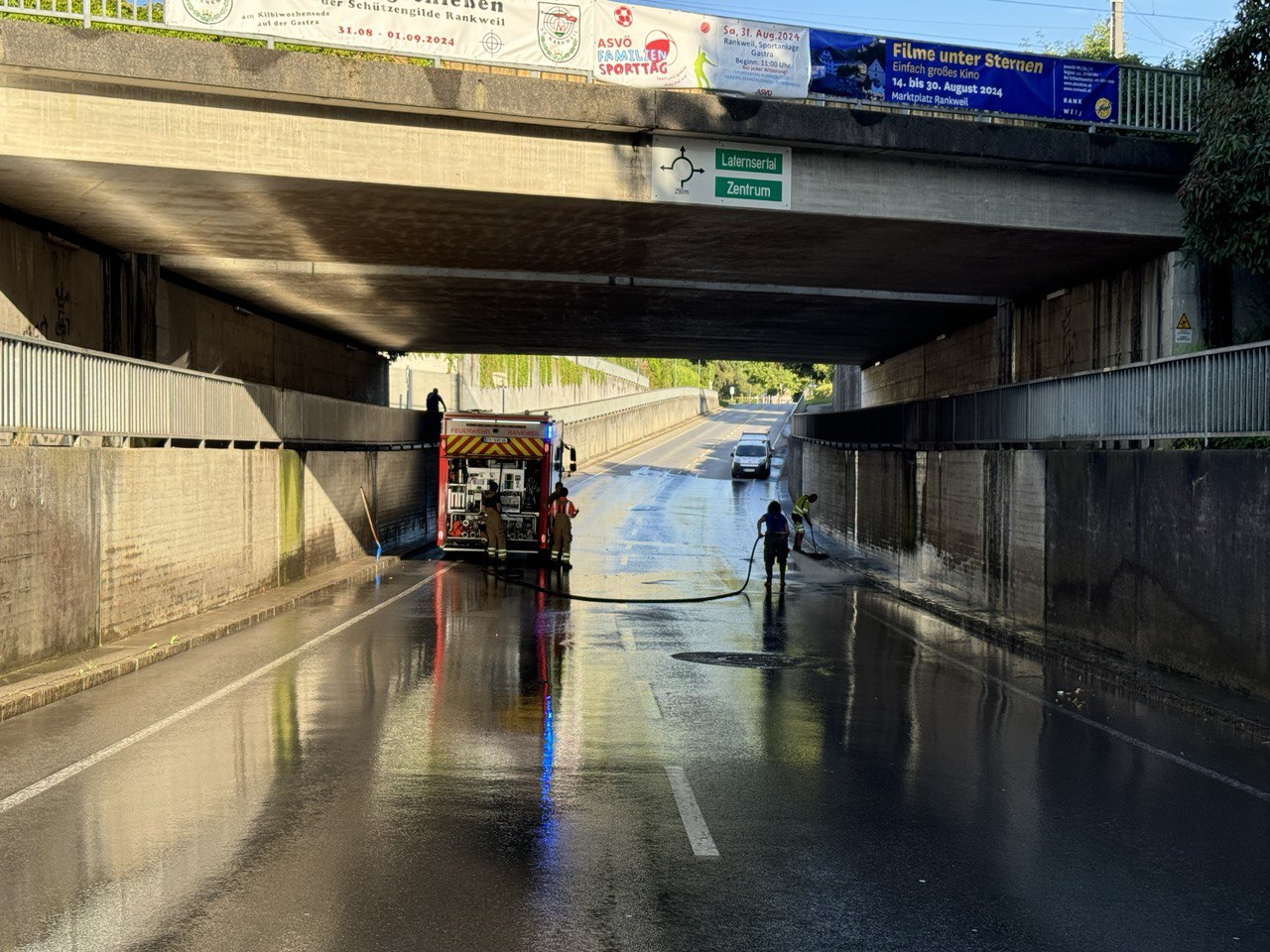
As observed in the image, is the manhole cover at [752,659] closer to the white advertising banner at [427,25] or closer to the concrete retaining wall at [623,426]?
the white advertising banner at [427,25]

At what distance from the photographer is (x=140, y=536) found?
14.9 meters

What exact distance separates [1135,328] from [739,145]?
23.4 ft

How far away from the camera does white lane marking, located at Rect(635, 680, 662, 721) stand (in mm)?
10562

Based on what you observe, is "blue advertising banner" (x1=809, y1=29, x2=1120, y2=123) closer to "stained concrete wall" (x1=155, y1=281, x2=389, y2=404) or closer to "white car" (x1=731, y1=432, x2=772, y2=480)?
"stained concrete wall" (x1=155, y1=281, x2=389, y2=404)

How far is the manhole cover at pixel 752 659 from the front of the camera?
13.7m

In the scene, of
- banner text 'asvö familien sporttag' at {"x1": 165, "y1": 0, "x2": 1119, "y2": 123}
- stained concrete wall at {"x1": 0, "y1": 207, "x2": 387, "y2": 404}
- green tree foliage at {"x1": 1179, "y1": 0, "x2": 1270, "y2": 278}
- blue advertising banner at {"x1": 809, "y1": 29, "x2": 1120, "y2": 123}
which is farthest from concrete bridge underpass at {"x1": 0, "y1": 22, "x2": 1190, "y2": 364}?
green tree foliage at {"x1": 1179, "y1": 0, "x2": 1270, "y2": 278}

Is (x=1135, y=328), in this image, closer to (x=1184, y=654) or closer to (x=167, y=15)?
(x=1184, y=654)

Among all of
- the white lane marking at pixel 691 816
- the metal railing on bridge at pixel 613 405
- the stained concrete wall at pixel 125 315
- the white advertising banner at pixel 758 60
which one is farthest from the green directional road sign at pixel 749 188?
the metal railing on bridge at pixel 613 405

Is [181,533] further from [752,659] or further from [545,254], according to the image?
[752,659]

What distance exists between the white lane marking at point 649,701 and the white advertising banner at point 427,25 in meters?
8.40

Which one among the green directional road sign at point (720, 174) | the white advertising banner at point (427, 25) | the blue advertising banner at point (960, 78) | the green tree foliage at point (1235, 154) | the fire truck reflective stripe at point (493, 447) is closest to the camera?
the green tree foliage at point (1235, 154)

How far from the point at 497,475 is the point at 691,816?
20131mm

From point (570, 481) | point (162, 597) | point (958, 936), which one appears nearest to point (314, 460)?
point (162, 597)

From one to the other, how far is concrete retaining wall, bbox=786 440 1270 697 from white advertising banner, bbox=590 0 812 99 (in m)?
6.74
